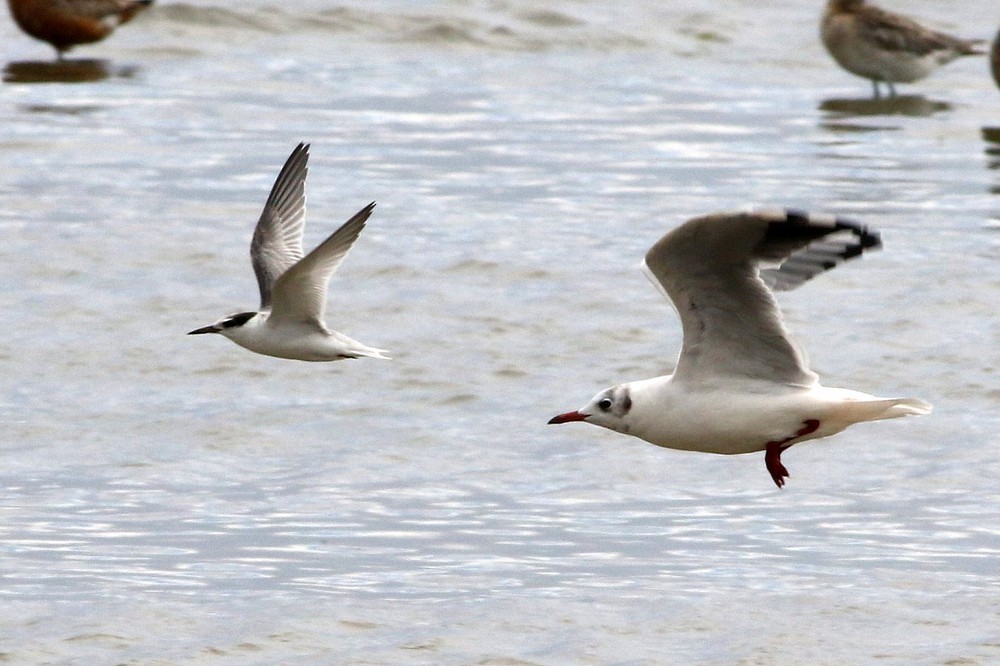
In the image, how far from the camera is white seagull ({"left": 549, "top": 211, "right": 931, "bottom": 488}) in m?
8.26

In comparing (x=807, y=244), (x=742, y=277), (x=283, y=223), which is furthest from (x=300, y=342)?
(x=807, y=244)

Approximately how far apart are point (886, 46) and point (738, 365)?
13481 mm

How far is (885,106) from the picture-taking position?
2233cm

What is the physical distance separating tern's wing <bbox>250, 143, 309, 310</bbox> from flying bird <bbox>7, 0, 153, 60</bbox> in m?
10.6

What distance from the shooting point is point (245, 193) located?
63.0 feet

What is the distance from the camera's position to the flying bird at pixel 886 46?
2180cm

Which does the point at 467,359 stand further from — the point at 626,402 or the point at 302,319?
the point at 626,402

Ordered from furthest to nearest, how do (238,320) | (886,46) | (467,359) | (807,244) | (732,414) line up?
(886,46), (467,359), (238,320), (732,414), (807,244)

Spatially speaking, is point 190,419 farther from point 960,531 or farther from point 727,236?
point 727,236

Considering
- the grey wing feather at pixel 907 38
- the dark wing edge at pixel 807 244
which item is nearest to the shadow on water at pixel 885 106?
the grey wing feather at pixel 907 38

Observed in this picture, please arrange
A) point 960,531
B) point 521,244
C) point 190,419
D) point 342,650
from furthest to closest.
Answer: point 521,244
point 190,419
point 960,531
point 342,650

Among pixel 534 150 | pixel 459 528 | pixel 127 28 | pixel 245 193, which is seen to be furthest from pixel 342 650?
pixel 127 28

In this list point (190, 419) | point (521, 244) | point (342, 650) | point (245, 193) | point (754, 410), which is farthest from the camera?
point (245, 193)

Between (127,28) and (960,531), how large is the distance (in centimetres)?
1693
